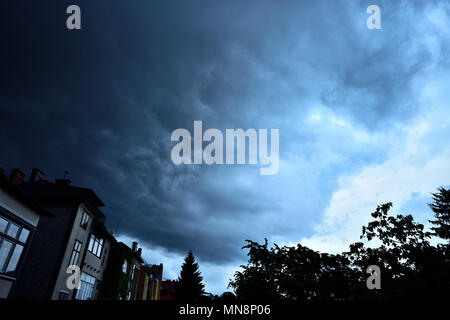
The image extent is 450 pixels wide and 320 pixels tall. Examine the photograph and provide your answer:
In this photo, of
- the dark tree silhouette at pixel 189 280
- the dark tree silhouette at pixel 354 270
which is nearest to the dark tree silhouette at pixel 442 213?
the dark tree silhouette at pixel 354 270

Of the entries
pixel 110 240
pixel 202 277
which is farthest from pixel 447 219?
pixel 110 240

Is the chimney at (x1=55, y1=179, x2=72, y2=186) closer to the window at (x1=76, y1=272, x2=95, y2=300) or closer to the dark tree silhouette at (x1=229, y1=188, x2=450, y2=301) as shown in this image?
the window at (x1=76, y1=272, x2=95, y2=300)

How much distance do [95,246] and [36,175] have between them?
10902 millimetres

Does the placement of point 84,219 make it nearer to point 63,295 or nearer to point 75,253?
point 75,253

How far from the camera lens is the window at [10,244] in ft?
45.1

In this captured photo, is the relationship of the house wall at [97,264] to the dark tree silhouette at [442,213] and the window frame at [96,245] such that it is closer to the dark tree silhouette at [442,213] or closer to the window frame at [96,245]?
the window frame at [96,245]

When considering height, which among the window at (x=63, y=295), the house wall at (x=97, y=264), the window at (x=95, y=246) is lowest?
the window at (x=63, y=295)

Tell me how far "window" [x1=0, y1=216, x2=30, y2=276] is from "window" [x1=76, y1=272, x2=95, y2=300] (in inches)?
544

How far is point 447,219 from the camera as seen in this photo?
44938 mm

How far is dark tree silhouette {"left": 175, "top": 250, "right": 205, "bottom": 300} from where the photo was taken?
55500mm

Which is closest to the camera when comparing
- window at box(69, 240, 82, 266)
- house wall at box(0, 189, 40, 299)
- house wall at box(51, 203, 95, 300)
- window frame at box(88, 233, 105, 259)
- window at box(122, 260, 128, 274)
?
house wall at box(0, 189, 40, 299)

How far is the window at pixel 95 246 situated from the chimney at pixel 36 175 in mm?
9361

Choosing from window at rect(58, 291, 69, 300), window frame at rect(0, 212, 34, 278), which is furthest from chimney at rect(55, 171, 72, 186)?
window frame at rect(0, 212, 34, 278)
